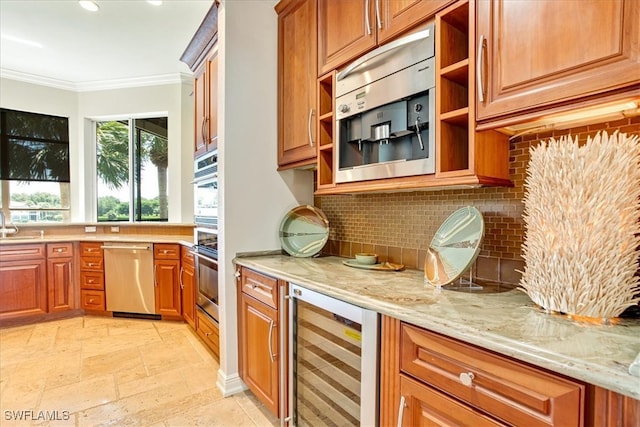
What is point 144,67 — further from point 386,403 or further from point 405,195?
point 386,403

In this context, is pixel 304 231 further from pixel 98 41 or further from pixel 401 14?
pixel 98 41

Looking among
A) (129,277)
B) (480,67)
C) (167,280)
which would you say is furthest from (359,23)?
(129,277)

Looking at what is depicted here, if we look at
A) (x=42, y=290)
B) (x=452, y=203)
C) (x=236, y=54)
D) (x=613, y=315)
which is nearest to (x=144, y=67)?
(x=236, y=54)

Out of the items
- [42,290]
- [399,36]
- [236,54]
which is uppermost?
[236,54]

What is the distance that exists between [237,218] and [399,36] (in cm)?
137

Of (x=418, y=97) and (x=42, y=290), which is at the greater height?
(x=418, y=97)

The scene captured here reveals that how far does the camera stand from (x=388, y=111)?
1.52 meters

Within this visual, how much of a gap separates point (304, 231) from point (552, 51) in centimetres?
161

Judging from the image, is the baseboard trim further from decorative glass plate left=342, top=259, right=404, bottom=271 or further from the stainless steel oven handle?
decorative glass plate left=342, top=259, right=404, bottom=271

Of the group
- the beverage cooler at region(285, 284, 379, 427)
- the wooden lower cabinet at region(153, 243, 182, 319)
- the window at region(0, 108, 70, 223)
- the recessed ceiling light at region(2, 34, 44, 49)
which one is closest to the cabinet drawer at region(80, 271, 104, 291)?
the wooden lower cabinet at region(153, 243, 182, 319)

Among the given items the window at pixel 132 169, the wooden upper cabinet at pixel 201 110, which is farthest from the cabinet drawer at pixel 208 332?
the window at pixel 132 169

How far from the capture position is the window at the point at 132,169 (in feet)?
14.2

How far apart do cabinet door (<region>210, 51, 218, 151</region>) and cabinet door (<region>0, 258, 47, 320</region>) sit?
8.39 feet

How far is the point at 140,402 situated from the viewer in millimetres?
2039
